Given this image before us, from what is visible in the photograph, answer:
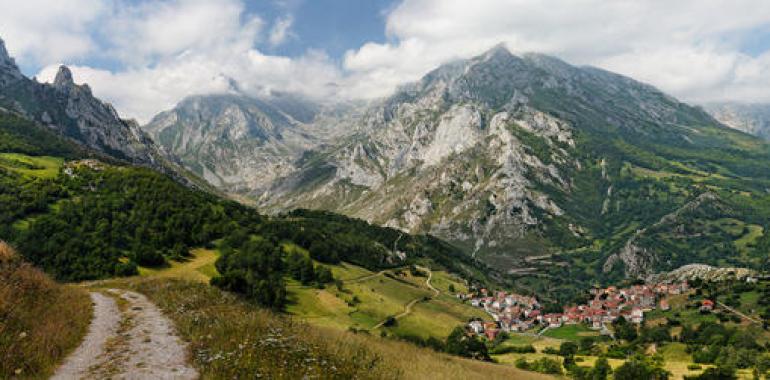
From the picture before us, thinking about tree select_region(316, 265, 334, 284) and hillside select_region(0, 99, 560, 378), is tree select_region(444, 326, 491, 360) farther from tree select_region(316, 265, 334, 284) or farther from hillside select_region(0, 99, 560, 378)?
tree select_region(316, 265, 334, 284)

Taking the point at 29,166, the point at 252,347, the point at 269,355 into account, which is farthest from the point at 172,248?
the point at 29,166

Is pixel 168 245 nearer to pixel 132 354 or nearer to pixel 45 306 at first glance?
pixel 45 306

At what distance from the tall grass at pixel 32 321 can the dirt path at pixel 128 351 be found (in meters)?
0.58

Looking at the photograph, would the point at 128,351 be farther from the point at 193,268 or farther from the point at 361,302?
the point at 361,302

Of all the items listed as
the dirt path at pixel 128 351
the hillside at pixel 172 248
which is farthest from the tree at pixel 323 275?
the dirt path at pixel 128 351

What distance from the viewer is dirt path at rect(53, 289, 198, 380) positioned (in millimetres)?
15203

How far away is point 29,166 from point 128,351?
7938 inches

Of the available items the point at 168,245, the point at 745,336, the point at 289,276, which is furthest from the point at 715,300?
the point at 168,245

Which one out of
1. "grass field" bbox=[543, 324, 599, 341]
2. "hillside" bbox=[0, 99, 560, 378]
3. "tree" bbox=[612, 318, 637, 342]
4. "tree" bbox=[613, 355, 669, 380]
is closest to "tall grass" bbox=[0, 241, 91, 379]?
"hillside" bbox=[0, 99, 560, 378]

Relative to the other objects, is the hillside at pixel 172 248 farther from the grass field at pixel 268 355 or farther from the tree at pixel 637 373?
the tree at pixel 637 373

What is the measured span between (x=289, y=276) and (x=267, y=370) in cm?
11186

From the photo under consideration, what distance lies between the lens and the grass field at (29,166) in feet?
535

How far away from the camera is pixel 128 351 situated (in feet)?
61.0

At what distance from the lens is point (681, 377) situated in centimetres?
5691
